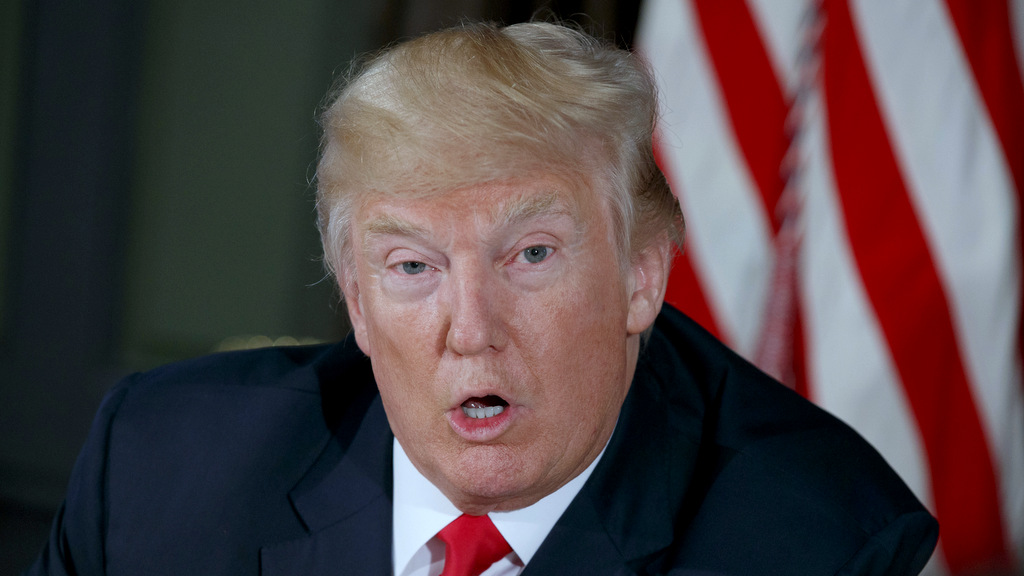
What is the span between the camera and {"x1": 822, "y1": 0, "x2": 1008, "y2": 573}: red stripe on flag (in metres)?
1.91

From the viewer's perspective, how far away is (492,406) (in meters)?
0.99

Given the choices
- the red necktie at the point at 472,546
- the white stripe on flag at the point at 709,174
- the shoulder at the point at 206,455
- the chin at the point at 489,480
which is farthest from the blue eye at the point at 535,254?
the white stripe on flag at the point at 709,174

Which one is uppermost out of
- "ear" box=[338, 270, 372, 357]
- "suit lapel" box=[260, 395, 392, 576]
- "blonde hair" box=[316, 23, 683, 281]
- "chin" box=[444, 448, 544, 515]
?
"blonde hair" box=[316, 23, 683, 281]

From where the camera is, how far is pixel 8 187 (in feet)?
9.78

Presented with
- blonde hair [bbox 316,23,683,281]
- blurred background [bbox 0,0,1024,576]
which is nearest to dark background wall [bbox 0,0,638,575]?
blurred background [bbox 0,0,1024,576]

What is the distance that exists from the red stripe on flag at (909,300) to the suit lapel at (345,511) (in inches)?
44.4

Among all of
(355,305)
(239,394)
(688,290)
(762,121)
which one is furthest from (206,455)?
(762,121)

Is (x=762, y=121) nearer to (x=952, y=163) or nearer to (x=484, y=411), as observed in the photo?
(x=952, y=163)

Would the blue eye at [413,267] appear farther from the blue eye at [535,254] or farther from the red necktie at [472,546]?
the red necktie at [472,546]

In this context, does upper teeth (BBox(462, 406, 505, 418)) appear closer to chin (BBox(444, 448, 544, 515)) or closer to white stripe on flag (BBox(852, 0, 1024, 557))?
chin (BBox(444, 448, 544, 515))

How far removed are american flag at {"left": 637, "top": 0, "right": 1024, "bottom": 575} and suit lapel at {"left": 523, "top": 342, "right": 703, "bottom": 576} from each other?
0.82 m

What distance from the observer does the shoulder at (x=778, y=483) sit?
3.45 ft

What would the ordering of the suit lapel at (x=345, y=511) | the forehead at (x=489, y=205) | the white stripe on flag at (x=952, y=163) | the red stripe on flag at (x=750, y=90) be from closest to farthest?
the forehead at (x=489, y=205)
the suit lapel at (x=345, y=511)
the white stripe on flag at (x=952, y=163)
the red stripe on flag at (x=750, y=90)

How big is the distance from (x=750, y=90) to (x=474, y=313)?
1264mm
